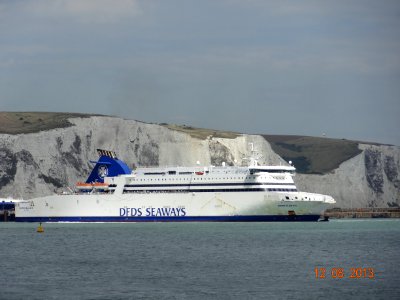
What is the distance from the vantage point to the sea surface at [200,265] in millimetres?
38812

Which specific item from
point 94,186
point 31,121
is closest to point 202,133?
point 31,121

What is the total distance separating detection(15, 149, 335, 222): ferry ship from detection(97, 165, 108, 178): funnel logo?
123cm

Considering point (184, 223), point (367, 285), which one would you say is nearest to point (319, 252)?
point (367, 285)

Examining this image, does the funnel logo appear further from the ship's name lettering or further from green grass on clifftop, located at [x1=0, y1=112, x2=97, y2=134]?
green grass on clifftop, located at [x1=0, y1=112, x2=97, y2=134]

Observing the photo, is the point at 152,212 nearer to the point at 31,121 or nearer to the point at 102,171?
the point at 102,171

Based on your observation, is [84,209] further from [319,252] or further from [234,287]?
[234,287]

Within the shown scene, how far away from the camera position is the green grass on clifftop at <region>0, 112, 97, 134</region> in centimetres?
13262

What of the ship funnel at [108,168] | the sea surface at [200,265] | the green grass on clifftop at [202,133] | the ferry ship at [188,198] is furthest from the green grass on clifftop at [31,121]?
the sea surface at [200,265]

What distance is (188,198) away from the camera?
95625 millimetres

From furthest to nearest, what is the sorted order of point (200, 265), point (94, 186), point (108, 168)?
point (108, 168) → point (94, 186) → point (200, 265)

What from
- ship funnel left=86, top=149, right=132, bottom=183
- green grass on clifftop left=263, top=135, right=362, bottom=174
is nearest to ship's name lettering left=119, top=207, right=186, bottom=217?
ship funnel left=86, top=149, right=132, bottom=183

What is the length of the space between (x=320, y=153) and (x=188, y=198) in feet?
298

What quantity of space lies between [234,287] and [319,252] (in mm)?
16110

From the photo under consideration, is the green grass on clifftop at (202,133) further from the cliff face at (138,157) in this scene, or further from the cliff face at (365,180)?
the cliff face at (365,180)
